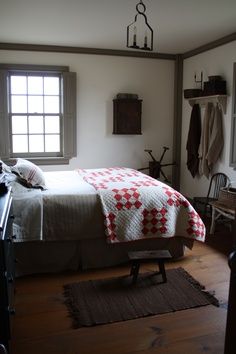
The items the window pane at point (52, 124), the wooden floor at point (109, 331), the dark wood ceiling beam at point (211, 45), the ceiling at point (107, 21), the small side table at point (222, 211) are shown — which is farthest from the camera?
the window pane at point (52, 124)

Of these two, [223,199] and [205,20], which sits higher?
[205,20]

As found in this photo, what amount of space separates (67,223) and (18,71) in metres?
2.92

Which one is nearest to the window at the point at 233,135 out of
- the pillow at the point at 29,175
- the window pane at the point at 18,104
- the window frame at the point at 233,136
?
the window frame at the point at 233,136

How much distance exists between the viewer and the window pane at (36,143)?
5.34 metres

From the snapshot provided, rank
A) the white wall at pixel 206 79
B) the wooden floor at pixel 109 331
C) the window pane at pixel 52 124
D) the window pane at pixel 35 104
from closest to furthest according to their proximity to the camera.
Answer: the wooden floor at pixel 109 331 < the white wall at pixel 206 79 < the window pane at pixel 35 104 < the window pane at pixel 52 124

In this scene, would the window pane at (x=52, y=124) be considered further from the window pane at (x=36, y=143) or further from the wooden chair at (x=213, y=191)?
the wooden chair at (x=213, y=191)

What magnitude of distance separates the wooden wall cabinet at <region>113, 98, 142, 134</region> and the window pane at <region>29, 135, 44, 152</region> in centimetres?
116

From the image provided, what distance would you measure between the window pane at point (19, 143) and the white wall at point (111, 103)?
1.55 ft

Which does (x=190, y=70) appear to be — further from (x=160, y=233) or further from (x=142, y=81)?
(x=160, y=233)

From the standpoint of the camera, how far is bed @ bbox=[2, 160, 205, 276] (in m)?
3.09

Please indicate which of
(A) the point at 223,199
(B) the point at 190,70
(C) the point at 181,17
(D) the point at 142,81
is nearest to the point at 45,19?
(C) the point at 181,17

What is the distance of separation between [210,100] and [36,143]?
104 inches

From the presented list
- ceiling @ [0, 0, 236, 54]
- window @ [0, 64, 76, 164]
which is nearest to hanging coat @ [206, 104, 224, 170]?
ceiling @ [0, 0, 236, 54]

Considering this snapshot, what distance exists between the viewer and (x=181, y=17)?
3797mm
